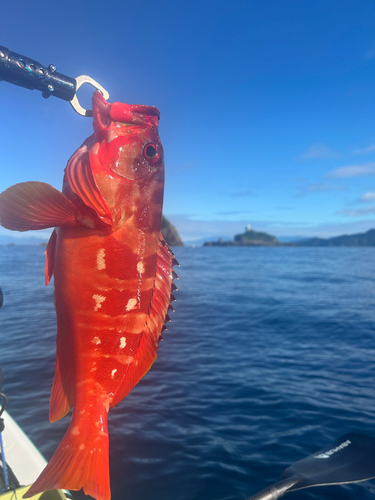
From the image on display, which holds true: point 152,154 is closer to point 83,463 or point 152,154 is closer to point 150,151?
point 150,151

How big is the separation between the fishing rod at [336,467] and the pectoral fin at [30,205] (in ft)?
19.0

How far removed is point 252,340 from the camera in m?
15.2

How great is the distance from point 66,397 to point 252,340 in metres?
14.2

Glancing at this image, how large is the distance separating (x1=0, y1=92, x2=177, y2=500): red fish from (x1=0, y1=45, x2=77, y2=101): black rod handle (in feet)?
1.39

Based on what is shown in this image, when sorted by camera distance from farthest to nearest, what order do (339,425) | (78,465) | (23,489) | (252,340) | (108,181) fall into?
(252,340), (339,425), (23,489), (108,181), (78,465)

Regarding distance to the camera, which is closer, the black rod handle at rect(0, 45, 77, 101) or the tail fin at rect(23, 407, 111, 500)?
the tail fin at rect(23, 407, 111, 500)

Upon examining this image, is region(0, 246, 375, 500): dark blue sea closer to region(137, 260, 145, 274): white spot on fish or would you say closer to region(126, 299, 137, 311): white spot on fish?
region(126, 299, 137, 311): white spot on fish

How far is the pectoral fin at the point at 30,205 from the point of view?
1.53 meters

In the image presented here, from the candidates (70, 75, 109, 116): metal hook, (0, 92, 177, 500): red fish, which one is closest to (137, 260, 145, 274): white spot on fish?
(0, 92, 177, 500): red fish

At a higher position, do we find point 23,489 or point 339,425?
point 23,489

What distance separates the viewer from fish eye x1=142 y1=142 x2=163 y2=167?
78.4 inches

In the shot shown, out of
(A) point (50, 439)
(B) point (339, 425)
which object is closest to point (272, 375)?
(B) point (339, 425)

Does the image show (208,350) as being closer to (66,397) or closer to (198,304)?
(198,304)

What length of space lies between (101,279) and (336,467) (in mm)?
6837
